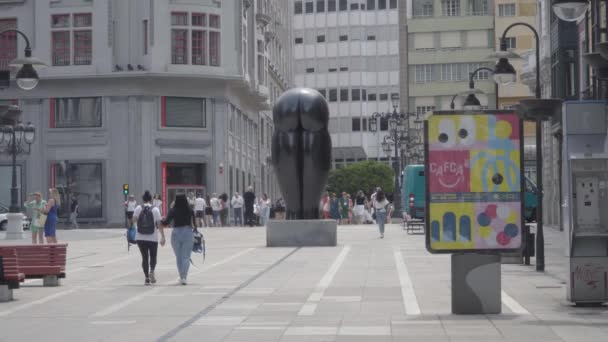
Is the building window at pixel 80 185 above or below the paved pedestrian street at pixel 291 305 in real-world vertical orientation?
above

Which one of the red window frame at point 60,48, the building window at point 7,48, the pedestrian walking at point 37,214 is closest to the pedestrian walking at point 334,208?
the red window frame at point 60,48

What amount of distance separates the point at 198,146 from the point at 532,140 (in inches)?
1126

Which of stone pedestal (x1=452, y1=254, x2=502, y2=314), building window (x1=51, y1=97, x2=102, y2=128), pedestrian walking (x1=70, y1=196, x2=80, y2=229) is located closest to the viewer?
stone pedestal (x1=452, y1=254, x2=502, y2=314)

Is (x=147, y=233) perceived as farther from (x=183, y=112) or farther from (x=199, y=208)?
(x=183, y=112)

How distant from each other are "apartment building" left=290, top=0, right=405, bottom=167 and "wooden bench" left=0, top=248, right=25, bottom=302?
104944mm

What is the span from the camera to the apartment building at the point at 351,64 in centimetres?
12294

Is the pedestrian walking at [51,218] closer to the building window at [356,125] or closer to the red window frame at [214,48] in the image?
the red window frame at [214,48]

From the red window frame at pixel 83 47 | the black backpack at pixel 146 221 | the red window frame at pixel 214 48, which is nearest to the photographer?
the black backpack at pixel 146 221

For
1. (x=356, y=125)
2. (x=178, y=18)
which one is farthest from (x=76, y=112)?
(x=356, y=125)

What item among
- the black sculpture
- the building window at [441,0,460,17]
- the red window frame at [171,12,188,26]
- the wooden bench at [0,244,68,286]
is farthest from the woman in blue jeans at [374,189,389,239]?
the building window at [441,0,460,17]

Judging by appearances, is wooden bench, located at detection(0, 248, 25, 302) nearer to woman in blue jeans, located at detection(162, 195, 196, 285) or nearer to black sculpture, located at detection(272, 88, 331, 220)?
woman in blue jeans, located at detection(162, 195, 196, 285)

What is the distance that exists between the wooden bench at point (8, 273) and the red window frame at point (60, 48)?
1834 inches

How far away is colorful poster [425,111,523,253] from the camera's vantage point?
14.7 m

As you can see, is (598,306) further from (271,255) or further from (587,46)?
(587,46)
